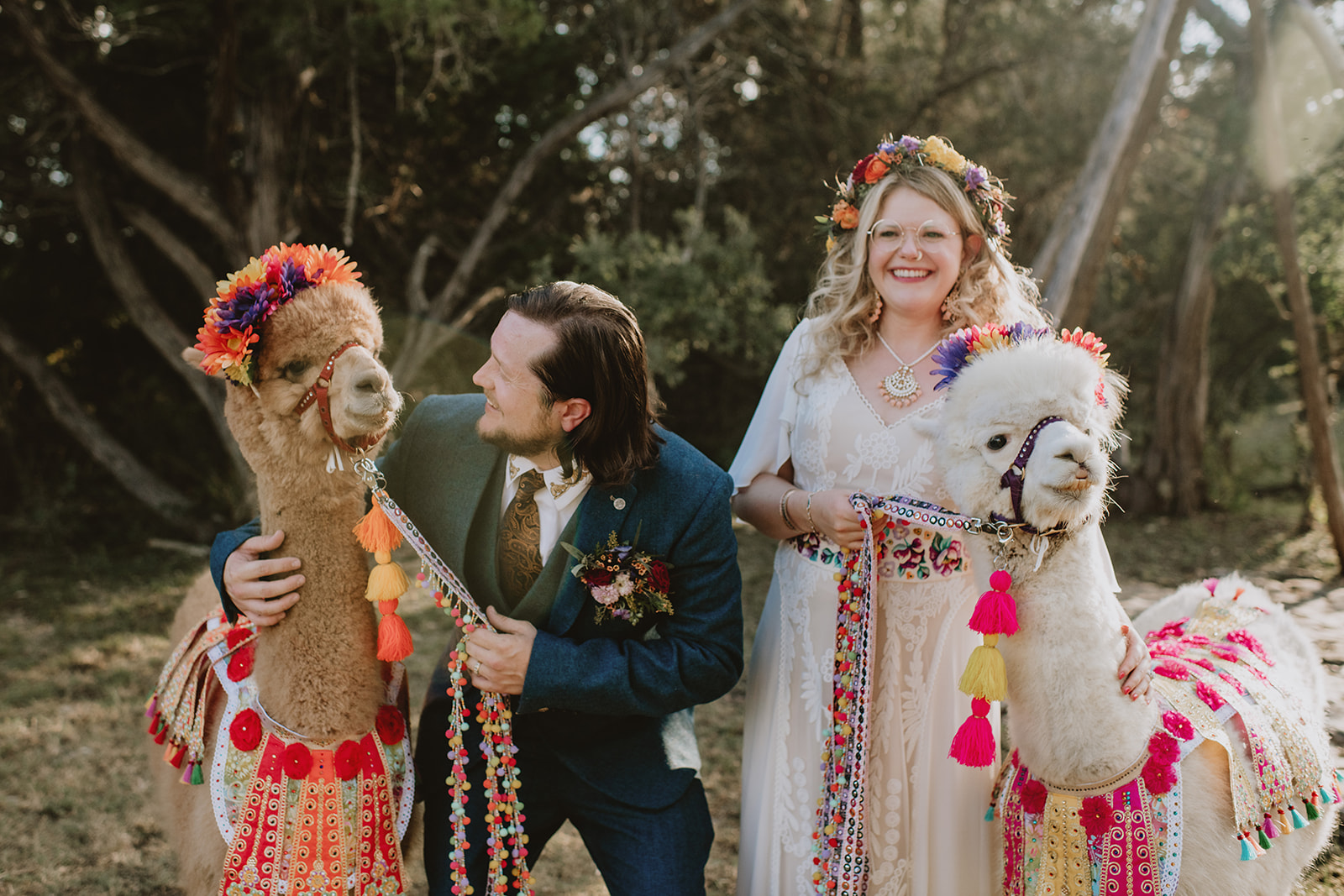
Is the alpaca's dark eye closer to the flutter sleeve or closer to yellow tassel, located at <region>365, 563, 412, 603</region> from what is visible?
yellow tassel, located at <region>365, 563, 412, 603</region>

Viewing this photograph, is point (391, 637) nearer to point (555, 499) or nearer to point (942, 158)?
point (555, 499)

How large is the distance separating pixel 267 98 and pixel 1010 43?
701cm

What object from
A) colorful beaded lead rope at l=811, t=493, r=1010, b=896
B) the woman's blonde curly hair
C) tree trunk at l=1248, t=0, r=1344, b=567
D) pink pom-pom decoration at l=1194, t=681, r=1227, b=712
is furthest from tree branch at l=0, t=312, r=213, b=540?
tree trunk at l=1248, t=0, r=1344, b=567

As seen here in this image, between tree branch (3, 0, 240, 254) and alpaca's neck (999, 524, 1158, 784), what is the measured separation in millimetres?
5925

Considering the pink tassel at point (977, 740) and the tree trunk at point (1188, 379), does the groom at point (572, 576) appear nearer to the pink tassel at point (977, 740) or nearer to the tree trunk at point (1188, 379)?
the pink tassel at point (977, 740)

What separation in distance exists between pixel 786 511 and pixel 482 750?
36.5 inches

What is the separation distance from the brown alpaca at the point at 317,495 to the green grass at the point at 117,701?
2.04ft

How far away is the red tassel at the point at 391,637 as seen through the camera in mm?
1757

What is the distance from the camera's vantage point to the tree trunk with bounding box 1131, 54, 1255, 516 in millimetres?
8211

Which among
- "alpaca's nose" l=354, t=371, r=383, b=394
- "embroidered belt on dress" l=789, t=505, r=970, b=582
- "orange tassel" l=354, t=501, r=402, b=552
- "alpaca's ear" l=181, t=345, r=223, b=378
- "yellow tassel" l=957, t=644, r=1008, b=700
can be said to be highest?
"alpaca's ear" l=181, t=345, r=223, b=378

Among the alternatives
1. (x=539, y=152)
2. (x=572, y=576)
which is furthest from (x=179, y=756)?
(x=539, y=152)

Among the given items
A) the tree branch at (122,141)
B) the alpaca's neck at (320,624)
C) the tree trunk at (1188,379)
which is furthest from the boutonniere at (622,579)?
the tree trunk at (1188,379)

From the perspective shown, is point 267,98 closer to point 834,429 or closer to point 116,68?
point 116,68

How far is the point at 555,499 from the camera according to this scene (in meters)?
2.02
